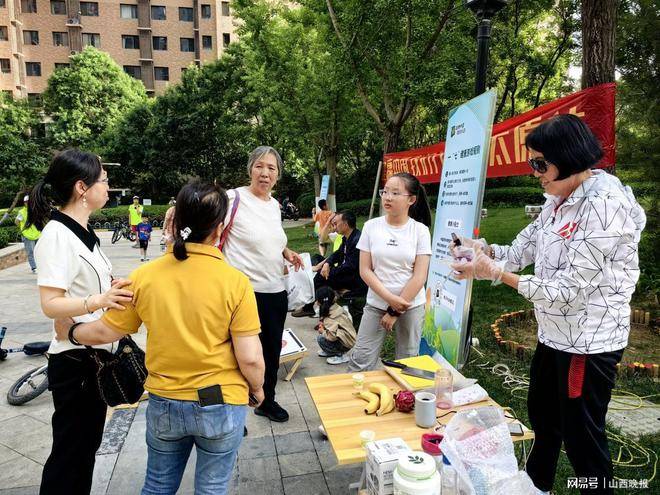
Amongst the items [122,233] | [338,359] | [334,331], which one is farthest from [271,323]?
[122,233]

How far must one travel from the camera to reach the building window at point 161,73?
37.6 m

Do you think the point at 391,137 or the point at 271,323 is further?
the point at 391,137

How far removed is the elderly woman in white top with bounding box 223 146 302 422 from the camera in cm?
296

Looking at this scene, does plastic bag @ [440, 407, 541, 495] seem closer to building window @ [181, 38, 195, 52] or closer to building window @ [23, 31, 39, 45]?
building window @ [181, 38, 195, 52]

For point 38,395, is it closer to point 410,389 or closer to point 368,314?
point 368,314

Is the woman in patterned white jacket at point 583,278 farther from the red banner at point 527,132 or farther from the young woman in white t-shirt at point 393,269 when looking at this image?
the young woman in white t-shirt at point 393,269

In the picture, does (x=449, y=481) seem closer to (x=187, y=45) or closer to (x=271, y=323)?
(x=271, y=323)

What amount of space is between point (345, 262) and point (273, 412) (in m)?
2.25

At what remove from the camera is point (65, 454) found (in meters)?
2.01

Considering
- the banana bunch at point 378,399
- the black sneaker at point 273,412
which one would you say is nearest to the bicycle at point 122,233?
the black sneaker at point 273,412

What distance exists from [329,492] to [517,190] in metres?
20.5

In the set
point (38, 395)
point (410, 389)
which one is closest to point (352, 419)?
point (410, 389)

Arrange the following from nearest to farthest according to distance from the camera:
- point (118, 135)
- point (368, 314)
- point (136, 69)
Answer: point (368, 314)
point (118, 135)
point (136, 69)

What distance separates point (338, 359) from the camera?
4.70 meters
